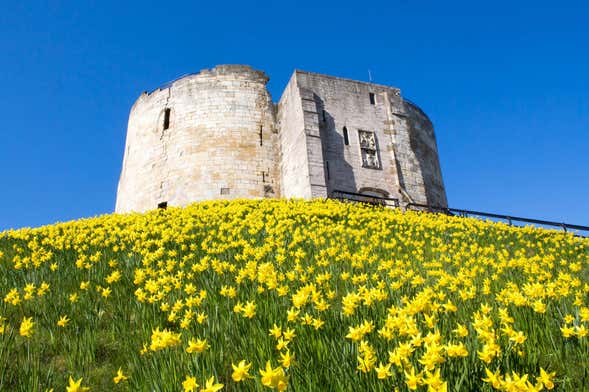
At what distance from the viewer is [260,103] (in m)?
28.2

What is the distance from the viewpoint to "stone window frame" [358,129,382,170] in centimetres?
2546

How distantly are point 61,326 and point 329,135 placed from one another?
22016 mm

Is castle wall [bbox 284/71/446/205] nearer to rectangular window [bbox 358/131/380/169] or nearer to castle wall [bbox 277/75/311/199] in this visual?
rectangular window [bbox 358/131/380/169]

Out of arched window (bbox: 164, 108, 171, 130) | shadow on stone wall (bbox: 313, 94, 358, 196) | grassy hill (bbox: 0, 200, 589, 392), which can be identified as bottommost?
grassy hill (bbox: 0, 200, 589, 392)

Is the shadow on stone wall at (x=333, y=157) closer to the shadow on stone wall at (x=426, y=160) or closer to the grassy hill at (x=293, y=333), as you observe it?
the shadow on stone wall at (x=426, y=160)

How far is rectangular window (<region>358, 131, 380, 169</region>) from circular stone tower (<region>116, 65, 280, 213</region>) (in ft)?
19.3

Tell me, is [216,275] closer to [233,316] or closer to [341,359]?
[233,316]

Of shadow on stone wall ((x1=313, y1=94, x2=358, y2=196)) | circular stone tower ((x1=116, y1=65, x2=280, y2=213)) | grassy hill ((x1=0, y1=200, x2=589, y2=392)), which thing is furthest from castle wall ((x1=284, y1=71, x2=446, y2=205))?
grassy hill ((x1=0, y1=200, x2=589, y2=392))

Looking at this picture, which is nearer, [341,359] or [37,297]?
[341,359]

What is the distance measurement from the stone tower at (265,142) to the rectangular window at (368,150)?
7 cm

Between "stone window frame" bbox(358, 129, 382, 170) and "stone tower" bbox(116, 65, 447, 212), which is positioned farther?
"stone window frame" bbox(358, 129, 382, 170)

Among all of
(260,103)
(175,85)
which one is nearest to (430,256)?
(260,103)

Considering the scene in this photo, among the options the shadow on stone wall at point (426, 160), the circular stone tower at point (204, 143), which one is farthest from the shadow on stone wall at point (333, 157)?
the shadow on stone wall at point (426, 160)

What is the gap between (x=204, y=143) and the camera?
26031 millimetres
